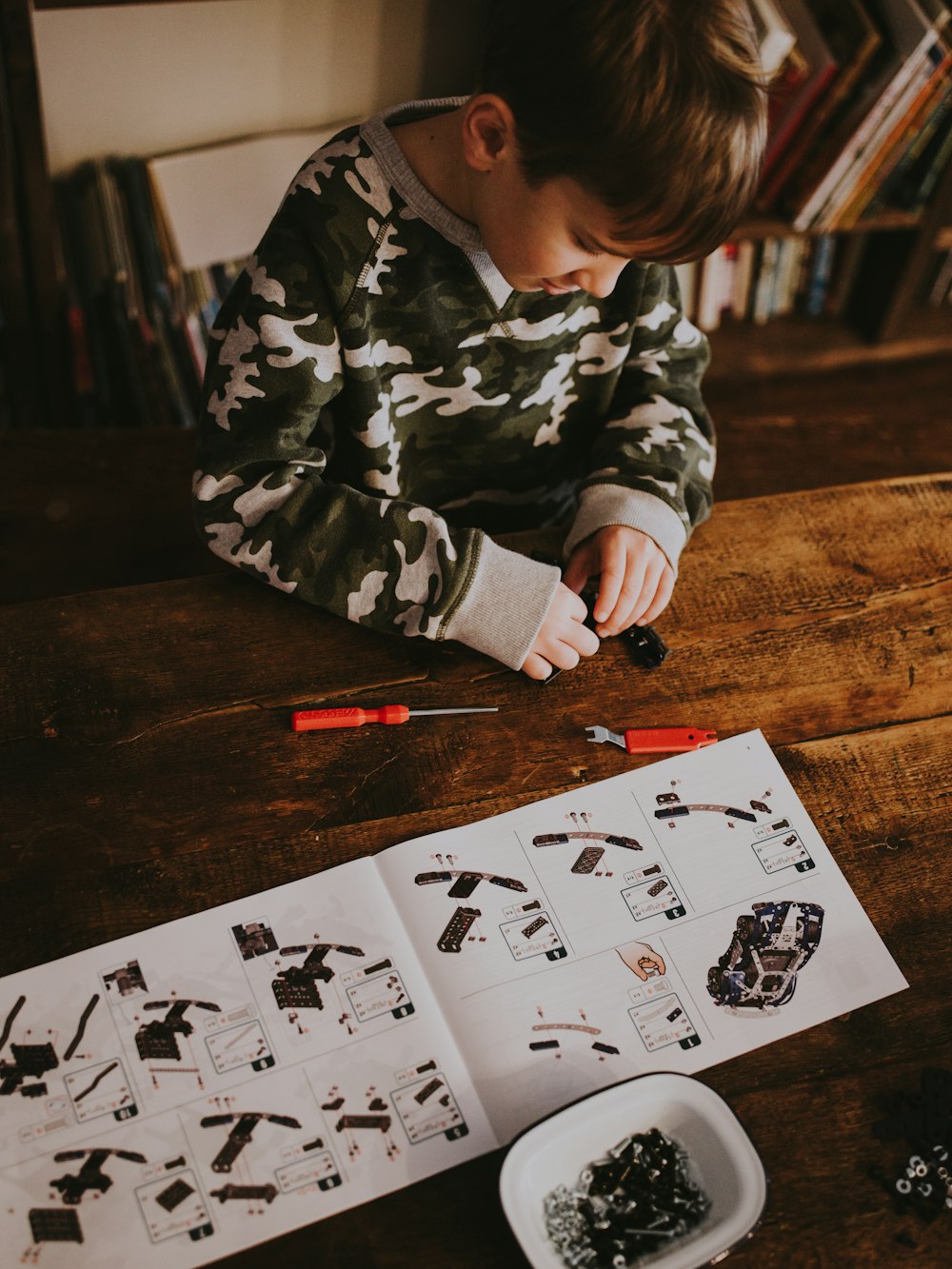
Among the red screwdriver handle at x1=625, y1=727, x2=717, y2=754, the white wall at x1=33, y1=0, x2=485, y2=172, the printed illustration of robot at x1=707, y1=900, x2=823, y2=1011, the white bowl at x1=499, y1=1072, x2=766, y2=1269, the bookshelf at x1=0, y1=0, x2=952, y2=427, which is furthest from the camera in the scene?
the white wall at x1=33, y1=0, x2=485, y2=172

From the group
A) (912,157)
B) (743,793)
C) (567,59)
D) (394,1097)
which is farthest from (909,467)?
(394,1097)

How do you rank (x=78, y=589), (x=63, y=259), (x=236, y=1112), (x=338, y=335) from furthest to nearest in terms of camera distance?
(x=63, y=259)
(x=78, y=589)
(x=338, y=335)
(x=236, y=1112)

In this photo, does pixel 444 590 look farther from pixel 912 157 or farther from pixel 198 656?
pixel 912 157

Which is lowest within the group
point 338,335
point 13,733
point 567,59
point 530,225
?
point 13,733

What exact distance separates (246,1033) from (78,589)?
0.73 metres

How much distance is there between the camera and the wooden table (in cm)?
62

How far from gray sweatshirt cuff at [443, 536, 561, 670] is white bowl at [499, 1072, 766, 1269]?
327mm

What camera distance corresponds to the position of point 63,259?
1612 millimetres

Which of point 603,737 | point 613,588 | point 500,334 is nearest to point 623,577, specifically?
point 613,588

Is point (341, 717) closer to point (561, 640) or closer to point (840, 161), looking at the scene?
point (561, 640)

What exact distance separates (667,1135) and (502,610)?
0.38 m

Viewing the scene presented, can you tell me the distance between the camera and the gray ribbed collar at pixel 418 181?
31.2 inches

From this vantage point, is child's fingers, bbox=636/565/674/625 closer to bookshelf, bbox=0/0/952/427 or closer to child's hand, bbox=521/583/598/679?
child's hand, bbox=521/583/598/679

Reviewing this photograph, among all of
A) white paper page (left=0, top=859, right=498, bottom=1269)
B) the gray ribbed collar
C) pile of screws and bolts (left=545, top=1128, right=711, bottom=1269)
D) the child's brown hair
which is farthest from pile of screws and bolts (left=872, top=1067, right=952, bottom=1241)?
the gray ribbed collar
